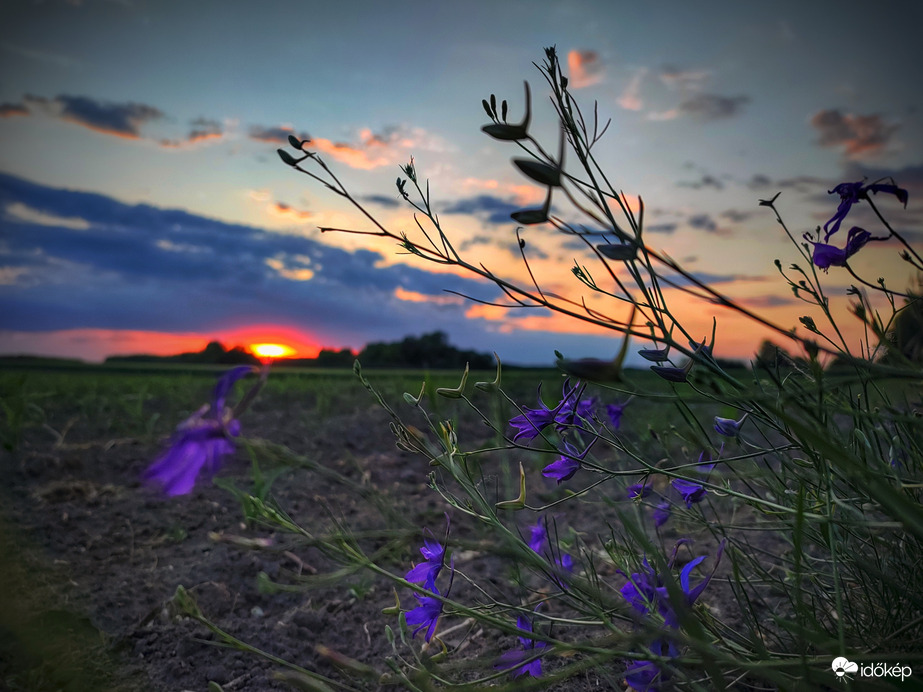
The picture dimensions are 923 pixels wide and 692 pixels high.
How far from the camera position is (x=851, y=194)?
112 cm

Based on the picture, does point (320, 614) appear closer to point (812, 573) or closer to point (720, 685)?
point (812, 573)

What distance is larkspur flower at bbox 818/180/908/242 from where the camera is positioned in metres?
1.10

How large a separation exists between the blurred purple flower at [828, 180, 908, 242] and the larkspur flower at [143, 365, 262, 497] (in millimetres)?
1065

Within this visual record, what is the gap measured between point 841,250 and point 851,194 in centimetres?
10

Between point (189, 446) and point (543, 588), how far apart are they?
1.55m

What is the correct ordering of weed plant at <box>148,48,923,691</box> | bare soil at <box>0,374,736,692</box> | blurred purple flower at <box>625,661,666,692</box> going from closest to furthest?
weed plant at <box>148,48,923,691</box> → blurred purple flower at <box>625,661,666,692</box> → bare soil at <box>0,374,736,692</box>

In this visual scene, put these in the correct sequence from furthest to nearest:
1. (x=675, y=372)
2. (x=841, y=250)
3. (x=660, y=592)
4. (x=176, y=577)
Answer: (x=176, y=577)
(x=841, y=250)
(x=660, y=592)
(x=675, y=372)

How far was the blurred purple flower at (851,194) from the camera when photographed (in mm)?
1102

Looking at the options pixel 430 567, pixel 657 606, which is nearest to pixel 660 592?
pixel 657 606

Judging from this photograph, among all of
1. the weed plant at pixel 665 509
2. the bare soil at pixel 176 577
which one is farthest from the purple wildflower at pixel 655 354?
the bare soil at pixel 176 577

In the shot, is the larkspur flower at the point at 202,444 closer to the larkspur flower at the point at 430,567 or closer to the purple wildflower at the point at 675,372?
the larkspur flower at the point at 430,567

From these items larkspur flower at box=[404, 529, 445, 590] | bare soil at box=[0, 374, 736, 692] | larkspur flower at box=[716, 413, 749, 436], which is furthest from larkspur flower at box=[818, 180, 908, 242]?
larkspur flower at box=[404, 529, 445, 590]

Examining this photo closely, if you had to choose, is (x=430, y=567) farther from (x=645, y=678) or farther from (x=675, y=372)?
(x=675, y=372)

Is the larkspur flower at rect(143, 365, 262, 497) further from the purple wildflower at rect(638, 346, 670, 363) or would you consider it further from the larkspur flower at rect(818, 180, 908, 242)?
the larkspur flower at rect(818, 180, 908, 242)
